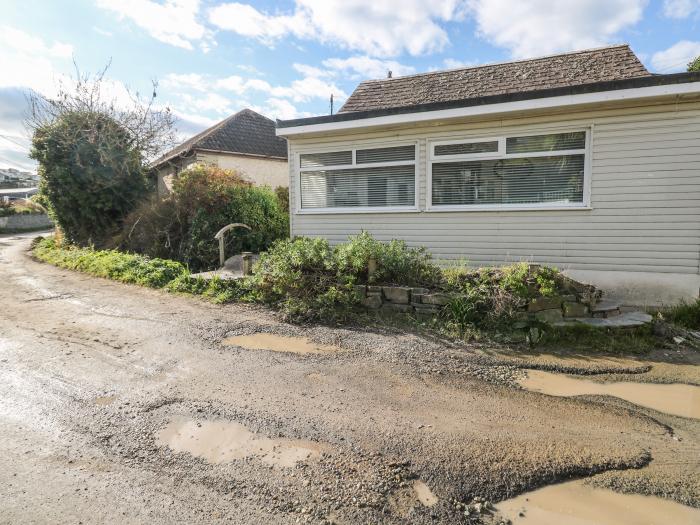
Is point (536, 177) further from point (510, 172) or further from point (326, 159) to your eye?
point (326, 159)

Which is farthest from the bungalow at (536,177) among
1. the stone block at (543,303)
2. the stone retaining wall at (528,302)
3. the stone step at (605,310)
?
the stone block at (543,303)

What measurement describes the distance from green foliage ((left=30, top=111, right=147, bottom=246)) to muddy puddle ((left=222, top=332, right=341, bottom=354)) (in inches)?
432

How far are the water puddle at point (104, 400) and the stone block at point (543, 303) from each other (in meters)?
4.90

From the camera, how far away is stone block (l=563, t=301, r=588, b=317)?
5.72 m

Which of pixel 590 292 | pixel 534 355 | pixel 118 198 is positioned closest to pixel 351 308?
pixel 534 355

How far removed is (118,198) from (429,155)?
37.8 ft

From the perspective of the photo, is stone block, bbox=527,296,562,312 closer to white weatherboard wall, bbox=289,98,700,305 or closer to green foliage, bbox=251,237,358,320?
white weatherboard wall, bbox=289,98,700,305

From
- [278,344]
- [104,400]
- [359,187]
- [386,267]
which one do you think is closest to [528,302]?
[386,267]

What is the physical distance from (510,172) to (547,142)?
0.77 m

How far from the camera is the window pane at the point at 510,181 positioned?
289 inches

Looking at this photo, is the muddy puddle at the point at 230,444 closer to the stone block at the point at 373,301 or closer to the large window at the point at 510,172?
the stone block at the point at 373,301

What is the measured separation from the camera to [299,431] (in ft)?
10.6

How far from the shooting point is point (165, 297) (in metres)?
7.79

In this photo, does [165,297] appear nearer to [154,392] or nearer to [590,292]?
[154,392]
